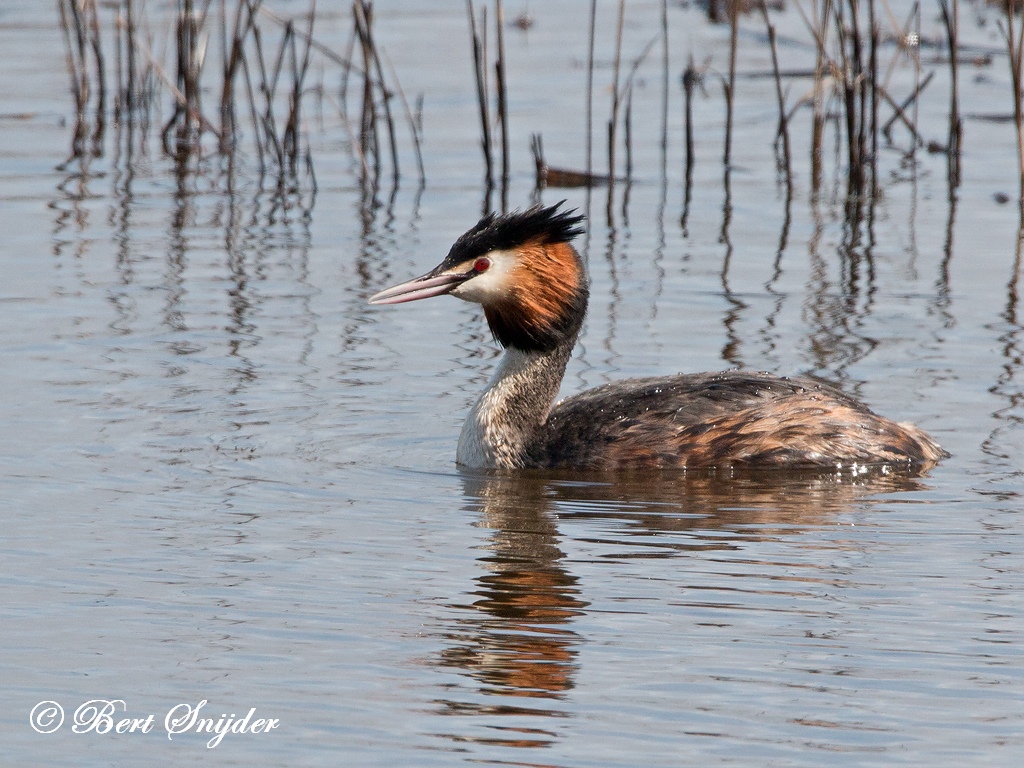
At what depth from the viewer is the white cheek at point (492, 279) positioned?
295 inches

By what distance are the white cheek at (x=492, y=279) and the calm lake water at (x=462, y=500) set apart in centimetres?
73

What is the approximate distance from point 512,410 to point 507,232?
0.75 m

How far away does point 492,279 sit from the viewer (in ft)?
24.7

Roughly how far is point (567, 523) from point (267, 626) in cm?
164

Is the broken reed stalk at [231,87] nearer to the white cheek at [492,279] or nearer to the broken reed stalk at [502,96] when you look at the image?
the broken reed stalk at [502,96]

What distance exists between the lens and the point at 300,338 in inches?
368

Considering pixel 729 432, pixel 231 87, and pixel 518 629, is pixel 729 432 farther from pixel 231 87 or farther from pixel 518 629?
pixel 231 87

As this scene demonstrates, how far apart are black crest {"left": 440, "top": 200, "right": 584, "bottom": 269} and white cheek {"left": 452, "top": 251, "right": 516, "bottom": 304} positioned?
0.12ft

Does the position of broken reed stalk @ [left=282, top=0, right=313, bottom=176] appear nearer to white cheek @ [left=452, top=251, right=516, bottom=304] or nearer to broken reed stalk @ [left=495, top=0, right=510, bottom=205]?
broken reed stalk @ [left=495, top=0, right=510, bottom=205]

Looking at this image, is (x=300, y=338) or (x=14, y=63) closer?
(x=300, y=338)

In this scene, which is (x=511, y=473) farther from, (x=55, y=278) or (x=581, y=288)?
(x=55, y=278)

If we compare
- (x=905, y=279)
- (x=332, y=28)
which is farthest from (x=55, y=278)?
(x=332, y=28)

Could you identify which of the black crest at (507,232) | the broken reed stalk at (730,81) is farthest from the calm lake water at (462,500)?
the black crest at (507,232)

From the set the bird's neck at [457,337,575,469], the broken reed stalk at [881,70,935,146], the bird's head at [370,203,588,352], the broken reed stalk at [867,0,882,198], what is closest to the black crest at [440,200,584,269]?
the bird's head at [370,203,588,352]
